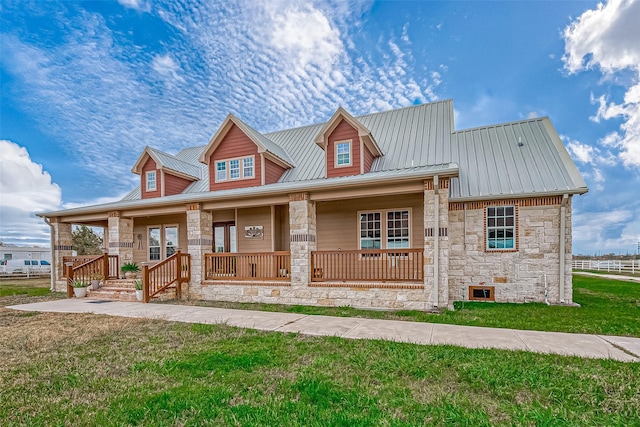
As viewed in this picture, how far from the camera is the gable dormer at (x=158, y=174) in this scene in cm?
1476

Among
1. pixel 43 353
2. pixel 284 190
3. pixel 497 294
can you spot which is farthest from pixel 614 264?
pixel 43 353

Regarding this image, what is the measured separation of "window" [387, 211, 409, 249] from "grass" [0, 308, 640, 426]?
6.41 meters

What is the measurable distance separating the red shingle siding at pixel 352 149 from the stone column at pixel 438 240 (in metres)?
3.83

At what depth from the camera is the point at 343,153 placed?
1209cm

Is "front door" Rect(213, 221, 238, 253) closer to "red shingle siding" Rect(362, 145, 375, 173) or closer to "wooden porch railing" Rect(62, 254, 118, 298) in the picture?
"wooden porch railing" Rect(62, 254, 118, 298)

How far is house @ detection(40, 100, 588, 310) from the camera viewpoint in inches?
361

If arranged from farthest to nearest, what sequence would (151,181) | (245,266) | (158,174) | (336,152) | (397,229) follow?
(151,181) → (158,174) → (336,152) → (397,229) → (245,266)

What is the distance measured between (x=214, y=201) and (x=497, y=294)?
9.79m

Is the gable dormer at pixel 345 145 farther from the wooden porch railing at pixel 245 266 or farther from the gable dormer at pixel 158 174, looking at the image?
the gable dormer at pixel 158 174

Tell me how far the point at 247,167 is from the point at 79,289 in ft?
25.5

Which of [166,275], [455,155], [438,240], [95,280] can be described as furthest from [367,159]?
[95,280]

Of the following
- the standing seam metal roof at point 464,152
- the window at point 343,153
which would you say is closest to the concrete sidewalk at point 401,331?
the standing seam metal roof at point 464,152

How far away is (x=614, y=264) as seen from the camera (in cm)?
2608

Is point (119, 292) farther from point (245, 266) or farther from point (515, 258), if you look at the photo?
point (515, 258)
